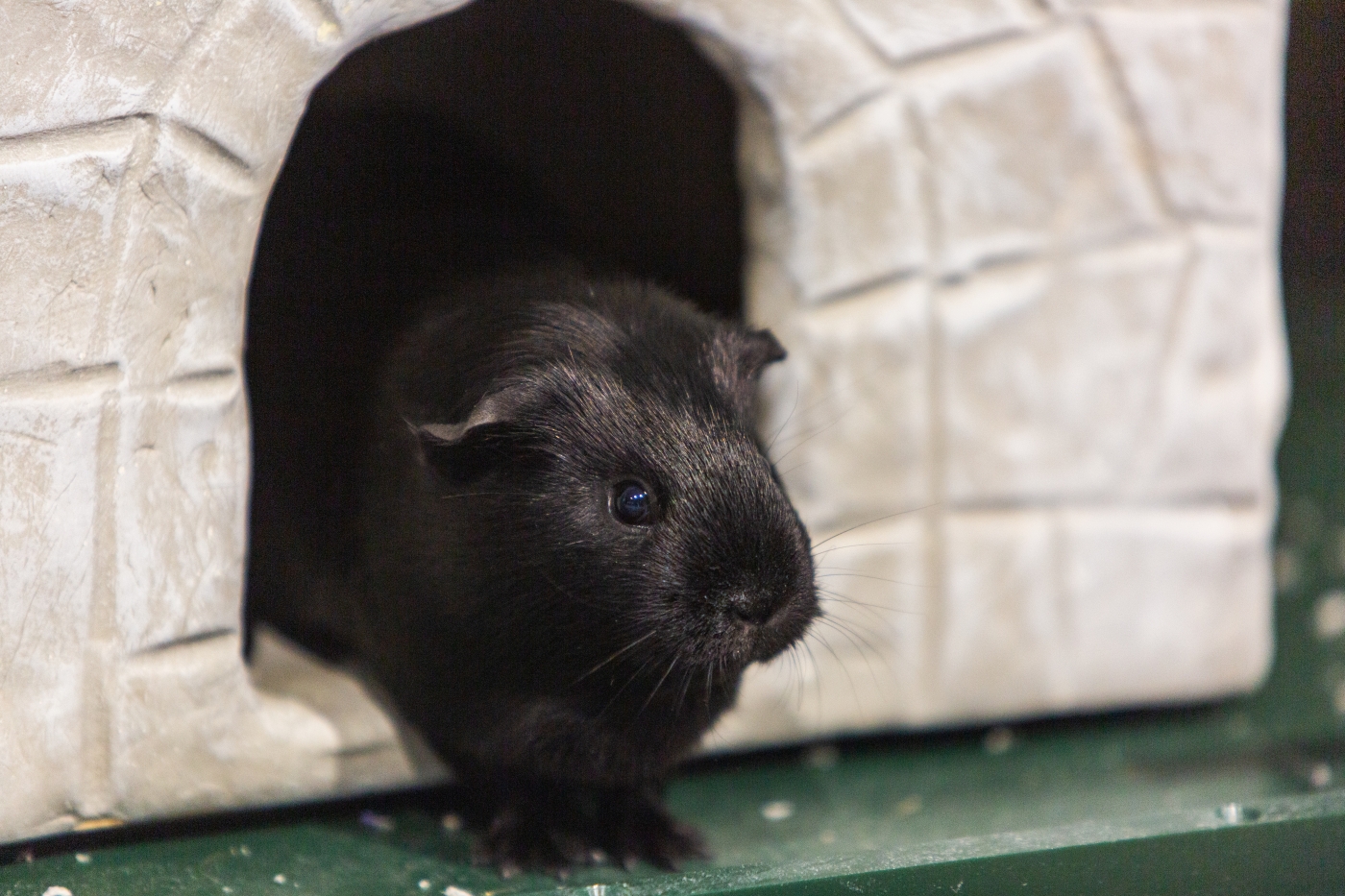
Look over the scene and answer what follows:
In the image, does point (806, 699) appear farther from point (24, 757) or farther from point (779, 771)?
point (24, 757)

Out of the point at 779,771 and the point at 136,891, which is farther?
the point at 779,771

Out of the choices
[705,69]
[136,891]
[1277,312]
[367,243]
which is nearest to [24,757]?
[136,891]

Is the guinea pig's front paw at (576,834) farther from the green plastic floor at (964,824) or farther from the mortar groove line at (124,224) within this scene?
the mortar groove line at (124,224)

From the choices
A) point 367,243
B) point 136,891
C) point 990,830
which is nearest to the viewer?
point 136,891

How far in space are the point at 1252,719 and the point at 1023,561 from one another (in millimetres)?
800

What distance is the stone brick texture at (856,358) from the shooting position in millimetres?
2049

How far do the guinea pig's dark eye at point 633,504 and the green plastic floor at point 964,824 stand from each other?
555mm

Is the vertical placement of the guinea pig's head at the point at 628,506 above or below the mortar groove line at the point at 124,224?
below

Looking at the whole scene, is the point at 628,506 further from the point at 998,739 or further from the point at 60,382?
the point at 998,739

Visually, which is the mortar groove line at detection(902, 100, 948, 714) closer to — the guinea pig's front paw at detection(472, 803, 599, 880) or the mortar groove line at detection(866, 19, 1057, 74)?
the mortar groove line at detection(866, 19, 1057, 74)

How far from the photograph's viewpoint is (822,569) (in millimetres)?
2750

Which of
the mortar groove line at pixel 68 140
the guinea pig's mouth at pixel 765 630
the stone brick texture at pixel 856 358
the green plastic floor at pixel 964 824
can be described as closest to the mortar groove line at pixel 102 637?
the stone brick texture at pixel 856 358

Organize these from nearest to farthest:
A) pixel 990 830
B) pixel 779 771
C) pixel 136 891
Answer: pixel 136 891 < pixel 990 830 < pixel 779 771

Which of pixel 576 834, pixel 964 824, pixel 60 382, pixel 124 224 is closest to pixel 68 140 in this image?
pixel 124 224
